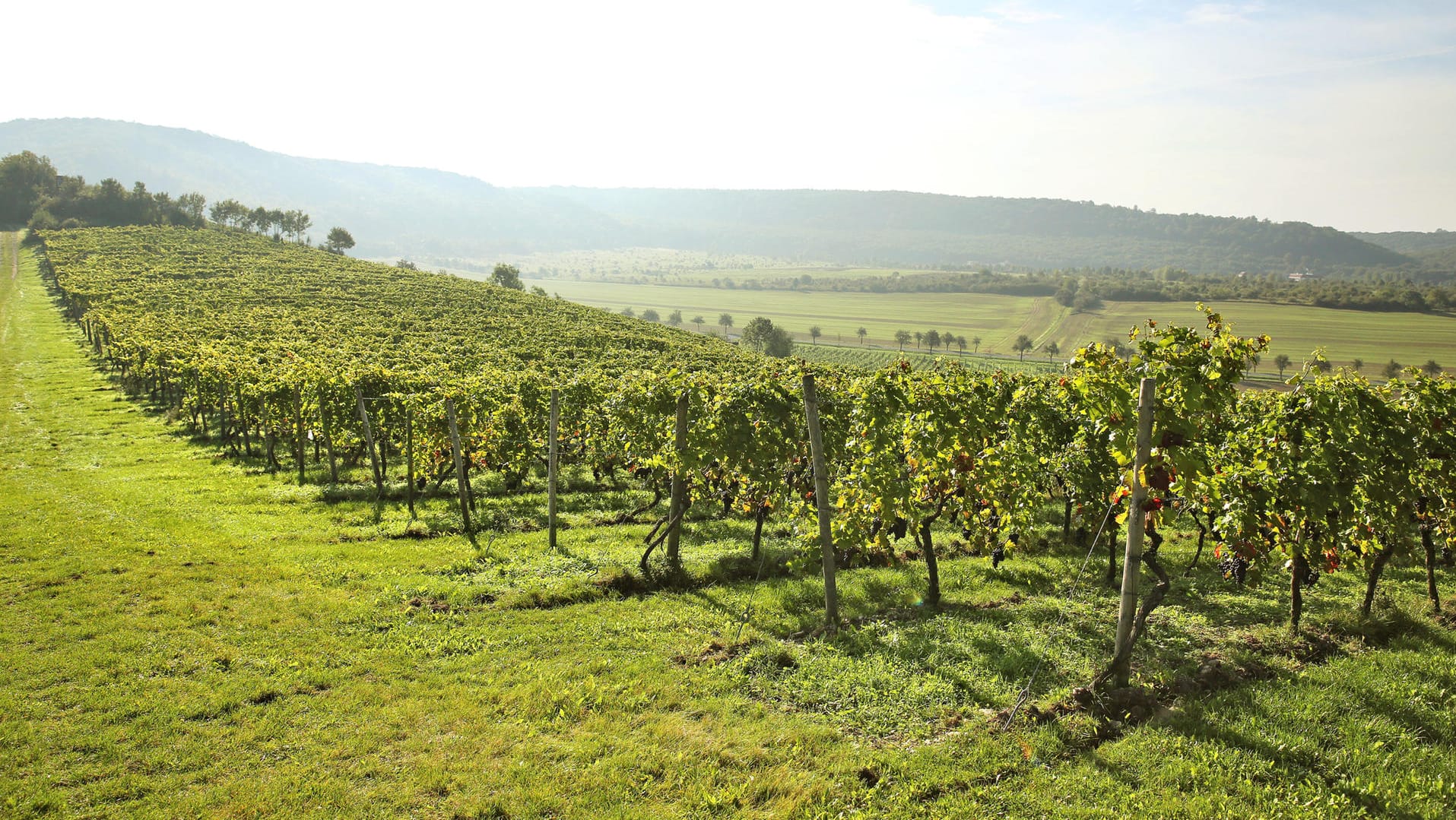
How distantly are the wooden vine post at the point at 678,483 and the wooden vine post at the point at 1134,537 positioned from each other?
6.34 metres

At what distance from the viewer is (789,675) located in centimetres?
808

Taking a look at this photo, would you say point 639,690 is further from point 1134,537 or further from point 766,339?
point 766,339

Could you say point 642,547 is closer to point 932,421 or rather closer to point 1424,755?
point 932,421

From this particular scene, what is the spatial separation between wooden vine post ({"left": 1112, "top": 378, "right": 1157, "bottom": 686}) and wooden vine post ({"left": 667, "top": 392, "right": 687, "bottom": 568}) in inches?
250

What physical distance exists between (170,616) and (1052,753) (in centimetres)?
1065

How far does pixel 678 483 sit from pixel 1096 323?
13736 centimetres

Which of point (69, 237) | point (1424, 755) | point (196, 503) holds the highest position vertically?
point (69, 237)

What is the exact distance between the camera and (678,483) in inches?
464

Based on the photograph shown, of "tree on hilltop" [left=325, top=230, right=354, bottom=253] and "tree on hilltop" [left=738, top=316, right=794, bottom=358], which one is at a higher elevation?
"tree on hilltop" [left=325, top=230, right=354, bottom=253]

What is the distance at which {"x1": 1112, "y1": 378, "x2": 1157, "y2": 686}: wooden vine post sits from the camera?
691cm

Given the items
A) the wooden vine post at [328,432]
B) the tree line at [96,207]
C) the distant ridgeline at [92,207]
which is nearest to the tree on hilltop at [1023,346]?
the tree line at [96,207]

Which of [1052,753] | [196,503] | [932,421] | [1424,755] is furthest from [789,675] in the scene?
[196,503]

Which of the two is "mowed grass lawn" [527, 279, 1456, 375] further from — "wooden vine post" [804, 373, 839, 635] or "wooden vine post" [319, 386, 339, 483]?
"wooden vine post" [804, 373, 839, 635]

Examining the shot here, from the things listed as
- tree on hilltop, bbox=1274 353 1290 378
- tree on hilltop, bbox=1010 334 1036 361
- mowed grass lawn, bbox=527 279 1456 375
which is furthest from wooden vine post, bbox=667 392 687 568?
tree on hilltop, bbox=1010 334 1036 361
